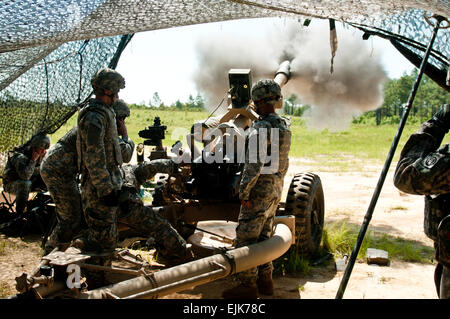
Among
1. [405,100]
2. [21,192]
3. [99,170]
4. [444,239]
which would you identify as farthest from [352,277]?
[405,100]

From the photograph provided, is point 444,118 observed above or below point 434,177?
above

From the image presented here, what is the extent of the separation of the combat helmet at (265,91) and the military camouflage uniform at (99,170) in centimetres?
129

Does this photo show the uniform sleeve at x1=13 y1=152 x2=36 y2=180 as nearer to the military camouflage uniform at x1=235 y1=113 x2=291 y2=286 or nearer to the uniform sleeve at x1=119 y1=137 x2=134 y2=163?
the uniform sleeve at x1=119 y1=137 x2=134 y2=163

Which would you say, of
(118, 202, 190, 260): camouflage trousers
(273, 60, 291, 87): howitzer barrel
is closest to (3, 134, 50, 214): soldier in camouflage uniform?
(118, 202, 190, 260): camouflage trousers

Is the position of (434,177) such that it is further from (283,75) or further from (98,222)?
(283,75)

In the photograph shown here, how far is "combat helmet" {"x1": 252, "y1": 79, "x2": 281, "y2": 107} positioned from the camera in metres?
4.55

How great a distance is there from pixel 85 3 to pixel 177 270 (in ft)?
6.45

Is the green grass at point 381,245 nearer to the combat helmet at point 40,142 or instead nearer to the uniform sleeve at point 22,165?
the combat helmet at point 40,142

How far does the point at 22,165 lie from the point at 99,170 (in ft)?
10.2

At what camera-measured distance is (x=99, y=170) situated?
4176mm

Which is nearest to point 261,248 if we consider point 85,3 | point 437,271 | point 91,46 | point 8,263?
point 437,271

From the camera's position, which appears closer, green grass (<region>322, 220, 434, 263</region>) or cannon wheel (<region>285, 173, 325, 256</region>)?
cannon wheel (<region>285, 173, 325, 256</region>)

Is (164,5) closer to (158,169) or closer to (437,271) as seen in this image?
(158,169)

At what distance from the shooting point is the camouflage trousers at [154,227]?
455 cm
